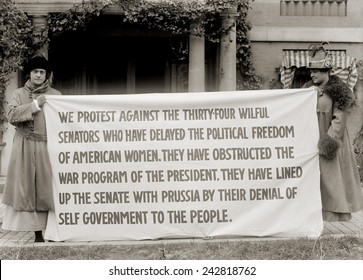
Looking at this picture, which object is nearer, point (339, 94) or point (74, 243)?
point (74, 243)

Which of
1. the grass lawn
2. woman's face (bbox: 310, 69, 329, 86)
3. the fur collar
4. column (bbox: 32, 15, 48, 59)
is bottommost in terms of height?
the grass lawn

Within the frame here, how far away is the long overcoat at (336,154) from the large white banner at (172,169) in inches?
12.5

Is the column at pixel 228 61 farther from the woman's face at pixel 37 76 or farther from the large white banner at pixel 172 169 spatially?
the woman's face at pixel 37 76

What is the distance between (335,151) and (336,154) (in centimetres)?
13

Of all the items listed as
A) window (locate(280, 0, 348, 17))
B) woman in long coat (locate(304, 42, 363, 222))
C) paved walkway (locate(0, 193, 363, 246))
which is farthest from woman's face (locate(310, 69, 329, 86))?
window (locate(280, 0, 348, 17))

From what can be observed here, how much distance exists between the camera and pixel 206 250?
541cm

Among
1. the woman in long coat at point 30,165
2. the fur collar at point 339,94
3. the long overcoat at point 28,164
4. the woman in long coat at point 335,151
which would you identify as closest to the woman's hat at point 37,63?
the woman in long coat at point 30,165

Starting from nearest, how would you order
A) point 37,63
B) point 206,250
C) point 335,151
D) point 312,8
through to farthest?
point 206,250 → point 335,151 → point 37,63 → point 312,8

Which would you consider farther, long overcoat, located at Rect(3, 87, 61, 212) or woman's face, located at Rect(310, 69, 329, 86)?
woman's face, located at Rect(310, 69, 329, 86)

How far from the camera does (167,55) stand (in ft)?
44.7

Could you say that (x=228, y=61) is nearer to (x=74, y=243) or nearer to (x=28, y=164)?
(x=28, y=164)

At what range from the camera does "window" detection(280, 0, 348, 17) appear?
12766 mm

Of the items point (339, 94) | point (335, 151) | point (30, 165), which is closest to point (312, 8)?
point (339, 94)

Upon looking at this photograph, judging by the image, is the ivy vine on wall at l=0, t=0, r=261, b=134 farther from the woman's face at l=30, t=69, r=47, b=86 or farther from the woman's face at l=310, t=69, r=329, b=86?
the woman's face at l=310, t=69, r=329, b=86
